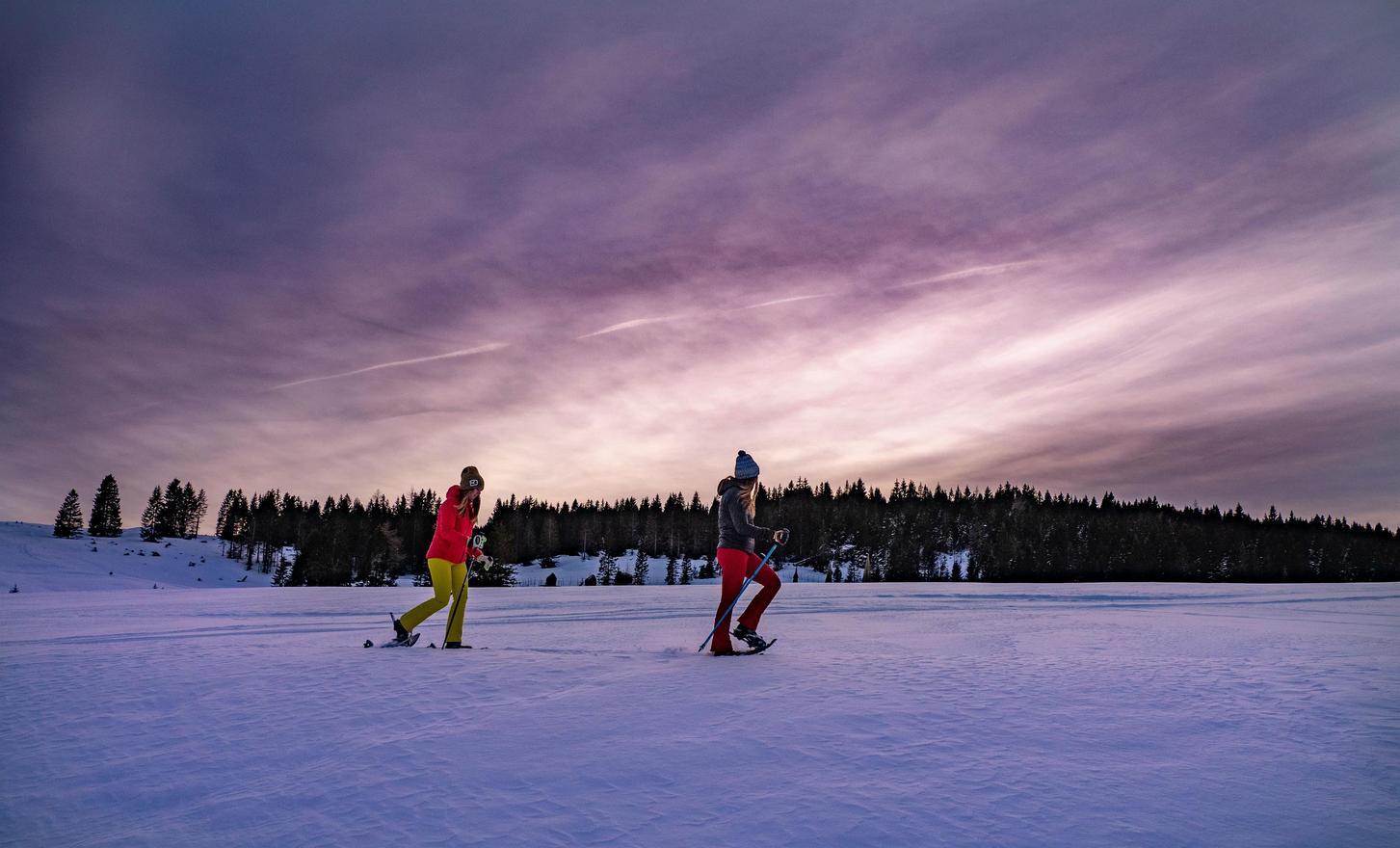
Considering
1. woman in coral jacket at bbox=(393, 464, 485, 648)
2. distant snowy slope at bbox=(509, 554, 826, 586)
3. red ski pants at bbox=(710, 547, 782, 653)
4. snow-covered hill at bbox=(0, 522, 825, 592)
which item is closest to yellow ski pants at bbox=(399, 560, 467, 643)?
woman in coral jacket at bbox=(393, 464, 485, 648)

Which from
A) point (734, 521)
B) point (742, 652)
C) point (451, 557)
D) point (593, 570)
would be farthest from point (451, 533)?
point (593, 570)

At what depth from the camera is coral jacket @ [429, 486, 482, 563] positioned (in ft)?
27.9

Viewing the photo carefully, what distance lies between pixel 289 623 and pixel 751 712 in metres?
10.9

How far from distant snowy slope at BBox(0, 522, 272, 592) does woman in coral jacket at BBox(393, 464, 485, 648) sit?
66.0 meters

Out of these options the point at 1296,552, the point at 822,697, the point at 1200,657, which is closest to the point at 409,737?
the point at 822,697

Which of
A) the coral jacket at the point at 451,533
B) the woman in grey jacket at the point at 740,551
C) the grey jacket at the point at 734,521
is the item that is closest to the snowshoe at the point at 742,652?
the woman in grey jacket at the point at 740,551

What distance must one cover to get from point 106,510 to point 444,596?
530 feet

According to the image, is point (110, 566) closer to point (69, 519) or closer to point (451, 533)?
point (69, 519)

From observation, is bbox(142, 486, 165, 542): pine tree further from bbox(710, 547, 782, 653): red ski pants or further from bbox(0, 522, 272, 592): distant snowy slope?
bbox(710, 547, 782, 653): red ski pants

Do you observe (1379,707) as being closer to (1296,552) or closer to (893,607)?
(893,607)

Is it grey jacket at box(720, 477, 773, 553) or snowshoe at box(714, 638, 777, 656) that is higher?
grey jacket at box(720, 477, 773, 553)

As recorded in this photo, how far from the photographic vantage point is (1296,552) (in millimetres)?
132250

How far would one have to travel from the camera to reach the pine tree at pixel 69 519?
125 m

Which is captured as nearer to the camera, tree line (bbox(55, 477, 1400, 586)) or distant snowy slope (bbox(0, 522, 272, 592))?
distant snowy slope (bbox(0, 522, 272, 592))
